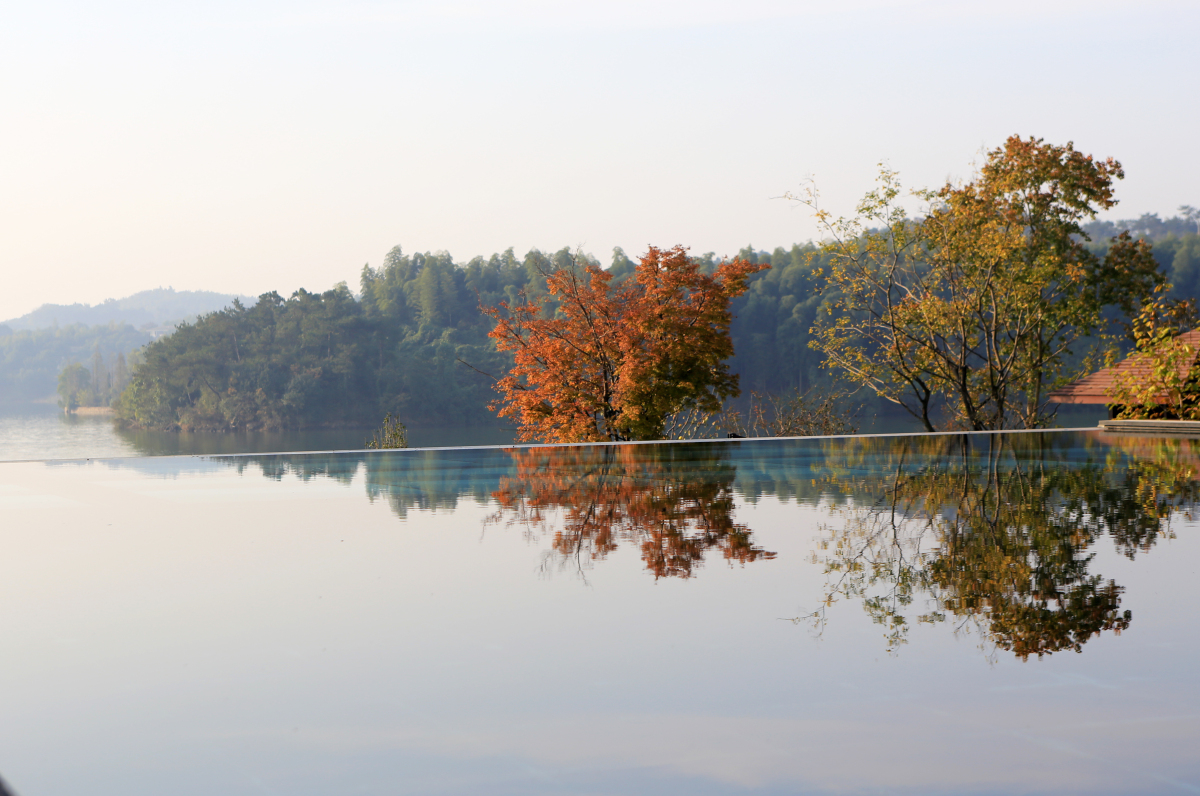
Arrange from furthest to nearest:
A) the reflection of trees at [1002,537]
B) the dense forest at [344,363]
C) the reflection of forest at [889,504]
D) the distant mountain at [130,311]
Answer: the distant mountain at [130,311], the dense forest at [344,363], the reflection of forest at [889,504], the reflection of trees at [1002,537]

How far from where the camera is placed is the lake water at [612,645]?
2.32 metres

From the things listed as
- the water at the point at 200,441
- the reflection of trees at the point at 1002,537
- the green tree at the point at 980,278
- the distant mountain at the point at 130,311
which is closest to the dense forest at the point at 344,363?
the water at the point at 200,441

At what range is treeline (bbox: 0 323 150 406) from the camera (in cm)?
10031

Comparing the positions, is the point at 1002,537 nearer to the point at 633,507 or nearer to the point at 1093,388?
the point at 633,507

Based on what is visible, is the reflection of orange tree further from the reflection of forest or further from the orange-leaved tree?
the orange-leaved tree

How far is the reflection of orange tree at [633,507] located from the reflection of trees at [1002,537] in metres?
0.60

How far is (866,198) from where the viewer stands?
51.2 ft

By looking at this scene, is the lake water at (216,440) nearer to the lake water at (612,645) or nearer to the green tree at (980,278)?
the green tree at (980,278)

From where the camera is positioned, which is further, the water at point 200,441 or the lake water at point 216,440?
the water at point 200,441

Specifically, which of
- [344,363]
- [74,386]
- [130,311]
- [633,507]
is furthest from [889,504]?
[130,311]

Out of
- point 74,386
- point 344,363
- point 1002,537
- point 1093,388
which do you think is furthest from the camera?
point 74,386

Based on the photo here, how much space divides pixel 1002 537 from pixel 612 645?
2.27m

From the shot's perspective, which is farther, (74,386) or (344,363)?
(74,386)

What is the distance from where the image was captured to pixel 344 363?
2450 inches
